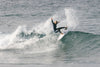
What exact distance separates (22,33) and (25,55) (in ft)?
16.8

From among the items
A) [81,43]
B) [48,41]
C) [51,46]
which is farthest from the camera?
[81,43]

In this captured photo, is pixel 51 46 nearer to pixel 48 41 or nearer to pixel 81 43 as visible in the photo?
pixel 48 41

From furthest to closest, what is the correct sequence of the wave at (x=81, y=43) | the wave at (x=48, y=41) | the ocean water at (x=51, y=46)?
the wave at (x=48, y=41) → the wave at (x=81, y=43) → the ocean water at (x=51, y=46)

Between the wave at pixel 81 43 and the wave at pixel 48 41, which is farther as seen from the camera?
the wave at pixel 48 41

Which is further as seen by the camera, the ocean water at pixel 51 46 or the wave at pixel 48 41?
the wave at pixel 48 41

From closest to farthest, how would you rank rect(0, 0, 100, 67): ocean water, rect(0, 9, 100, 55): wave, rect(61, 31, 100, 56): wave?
1. rect(0, 0, 100, 67): ocean water
2. rect(61, 31, 100, 56): wave
3. rect(0, 9, 100, 55): wave

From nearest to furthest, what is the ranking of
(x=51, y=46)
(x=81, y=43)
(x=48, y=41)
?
(x=51, y=46) < (x=48, y=41) < (x=81, y=43)

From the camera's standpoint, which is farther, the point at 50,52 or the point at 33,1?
the point at 33,1

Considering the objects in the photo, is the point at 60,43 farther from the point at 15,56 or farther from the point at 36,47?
the point at 15,56

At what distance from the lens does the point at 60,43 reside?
28266 millimetres

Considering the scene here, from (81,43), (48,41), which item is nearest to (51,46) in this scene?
(48,41)

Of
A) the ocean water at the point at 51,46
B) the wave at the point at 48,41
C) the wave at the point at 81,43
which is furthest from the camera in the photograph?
the wave at the point at 48,41

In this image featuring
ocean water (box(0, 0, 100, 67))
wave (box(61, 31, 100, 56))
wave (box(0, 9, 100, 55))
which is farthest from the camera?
wave (box(0, 9, 100, 55))

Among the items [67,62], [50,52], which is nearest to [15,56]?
[50,52]
